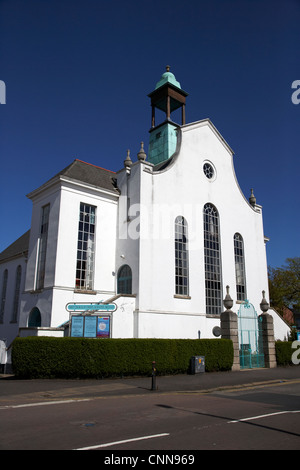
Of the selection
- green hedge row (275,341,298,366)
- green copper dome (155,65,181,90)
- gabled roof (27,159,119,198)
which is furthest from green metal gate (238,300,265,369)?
green copper dome (155,65,181,90)

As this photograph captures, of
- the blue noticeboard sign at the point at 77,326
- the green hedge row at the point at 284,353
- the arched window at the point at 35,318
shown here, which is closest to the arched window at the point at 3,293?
the arched window at the point at 35,318

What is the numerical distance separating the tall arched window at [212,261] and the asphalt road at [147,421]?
1232 cm

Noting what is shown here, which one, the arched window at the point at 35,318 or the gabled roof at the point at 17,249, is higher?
the gabled roof at the point at 17,249

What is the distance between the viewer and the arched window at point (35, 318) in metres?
22.7

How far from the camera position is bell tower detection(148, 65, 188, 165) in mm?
30312

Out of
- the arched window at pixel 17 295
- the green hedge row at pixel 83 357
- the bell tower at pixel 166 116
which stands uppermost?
the bell tower at pixel 166 116

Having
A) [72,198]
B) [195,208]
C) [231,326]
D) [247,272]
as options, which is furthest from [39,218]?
[247,272]

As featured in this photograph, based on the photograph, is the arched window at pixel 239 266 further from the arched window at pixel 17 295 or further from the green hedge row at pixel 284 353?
the arched window at pixel 17 295

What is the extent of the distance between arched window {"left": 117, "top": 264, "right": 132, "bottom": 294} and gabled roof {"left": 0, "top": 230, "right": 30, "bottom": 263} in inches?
370

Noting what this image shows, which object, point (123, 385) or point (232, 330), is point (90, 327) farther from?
point (232, 330)

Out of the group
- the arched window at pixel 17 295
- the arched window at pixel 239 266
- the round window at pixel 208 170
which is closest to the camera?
the arched window at pixel 239 266

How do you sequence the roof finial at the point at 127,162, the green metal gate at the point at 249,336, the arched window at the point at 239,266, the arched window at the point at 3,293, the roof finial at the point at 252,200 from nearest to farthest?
the green metal gate at the point at 249,336, the roof finial at the point at 127,162, the arched window at the point at 239,266, the arched window at the point at 3,293, the roof finial at the point at 252,200

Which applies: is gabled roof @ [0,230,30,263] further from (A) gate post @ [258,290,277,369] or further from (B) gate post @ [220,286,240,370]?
(A) gate post @ [258,290,277,369]

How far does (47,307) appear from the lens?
21125 mm
